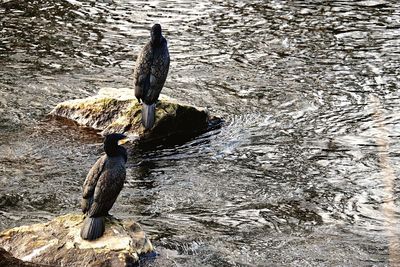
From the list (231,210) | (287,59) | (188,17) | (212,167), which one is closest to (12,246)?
(231,210)

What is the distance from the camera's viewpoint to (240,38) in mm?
13938

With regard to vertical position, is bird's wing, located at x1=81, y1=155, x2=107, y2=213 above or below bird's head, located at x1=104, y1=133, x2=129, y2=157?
below

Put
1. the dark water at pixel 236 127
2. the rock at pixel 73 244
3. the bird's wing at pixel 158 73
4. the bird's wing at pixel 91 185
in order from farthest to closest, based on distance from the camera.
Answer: the bird's wing at pixel 158 73 < the dark water at pixel 236 127 < the bird's wing at pixel 91 185 < the rock at pixel 73 244

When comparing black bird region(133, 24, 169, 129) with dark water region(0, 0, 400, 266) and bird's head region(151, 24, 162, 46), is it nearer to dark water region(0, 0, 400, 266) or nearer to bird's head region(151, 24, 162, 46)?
bird's head region(151, 24, 162, 46)

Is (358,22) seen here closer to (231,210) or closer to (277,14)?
(277,14)

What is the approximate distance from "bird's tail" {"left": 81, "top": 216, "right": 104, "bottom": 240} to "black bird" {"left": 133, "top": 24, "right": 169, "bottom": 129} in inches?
119

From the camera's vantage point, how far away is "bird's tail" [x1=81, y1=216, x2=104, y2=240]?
7.46 m

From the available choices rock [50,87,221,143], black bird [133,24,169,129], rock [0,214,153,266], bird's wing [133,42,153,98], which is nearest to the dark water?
rock [50,87,221,143]

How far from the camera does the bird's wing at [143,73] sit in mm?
10367

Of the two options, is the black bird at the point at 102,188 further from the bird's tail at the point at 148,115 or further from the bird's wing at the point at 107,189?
the bird's tail at the point at 148,115

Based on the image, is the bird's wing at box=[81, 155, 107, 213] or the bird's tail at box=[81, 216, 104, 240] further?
the bird's wing at box=[81, 155, 107, 213]

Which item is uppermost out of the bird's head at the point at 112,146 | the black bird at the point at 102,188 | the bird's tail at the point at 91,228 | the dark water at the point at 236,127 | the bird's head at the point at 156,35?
the bird's head at the point at 156,35

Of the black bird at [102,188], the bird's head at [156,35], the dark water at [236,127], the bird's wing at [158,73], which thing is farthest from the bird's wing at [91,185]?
the bird's head at [156,35]

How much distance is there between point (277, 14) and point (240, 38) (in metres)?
1.38
